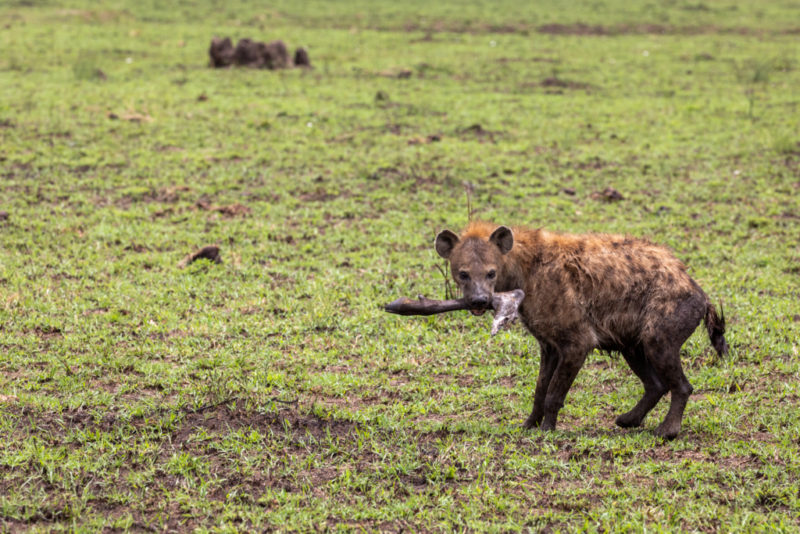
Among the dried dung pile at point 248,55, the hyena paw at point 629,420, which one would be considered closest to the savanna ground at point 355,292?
the hyena paw at point 629,420

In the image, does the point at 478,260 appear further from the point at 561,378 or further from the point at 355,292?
the point at 355,292

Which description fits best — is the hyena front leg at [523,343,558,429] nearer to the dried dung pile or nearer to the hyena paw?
the hyena paw

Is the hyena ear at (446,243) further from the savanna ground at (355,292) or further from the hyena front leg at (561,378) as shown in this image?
the savanna ground at (355,292)

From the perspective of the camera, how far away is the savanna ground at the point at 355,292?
167 inches

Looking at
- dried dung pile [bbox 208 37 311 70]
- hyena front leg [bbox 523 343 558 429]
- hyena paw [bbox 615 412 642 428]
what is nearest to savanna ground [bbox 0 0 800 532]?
hyena paw [bbox 615 412 642 428]

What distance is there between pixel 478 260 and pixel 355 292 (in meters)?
2.75

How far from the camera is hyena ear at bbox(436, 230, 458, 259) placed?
197 inches

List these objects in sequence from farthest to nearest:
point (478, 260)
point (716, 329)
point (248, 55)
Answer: point (248, 55), point (716, 329), point (478, 260)

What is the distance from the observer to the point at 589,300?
493cm

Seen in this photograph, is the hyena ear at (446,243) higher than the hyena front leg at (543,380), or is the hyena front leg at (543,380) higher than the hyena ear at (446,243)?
the hyena ear at (446,243)

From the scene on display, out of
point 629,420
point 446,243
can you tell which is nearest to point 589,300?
point 629,420

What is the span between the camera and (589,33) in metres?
24.1

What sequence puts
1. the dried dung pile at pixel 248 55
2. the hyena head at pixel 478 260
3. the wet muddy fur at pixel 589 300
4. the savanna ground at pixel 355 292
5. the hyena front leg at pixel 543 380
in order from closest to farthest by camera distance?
the savanna ground at pixel 355 292
the hyena head at pixel 478 260
the wet muddy fur at pixel 589 300
the hyena front leg at pixel 543 380
the dried dung pile at pixel 248 55

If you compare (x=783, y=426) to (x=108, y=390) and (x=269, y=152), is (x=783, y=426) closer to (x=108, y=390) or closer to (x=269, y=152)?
(x=108, y=390)
